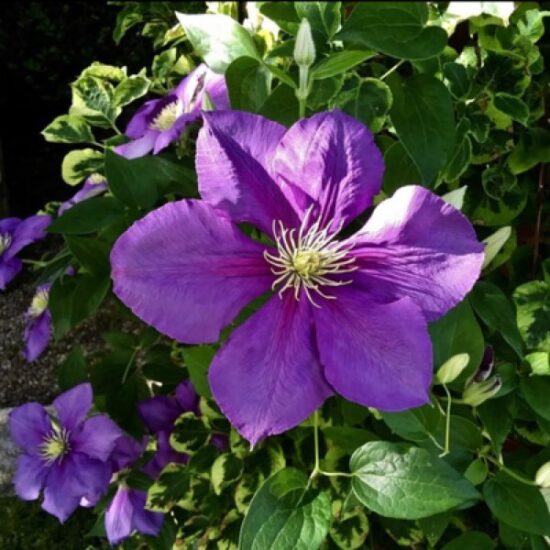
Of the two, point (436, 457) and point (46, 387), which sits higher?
point (436, 457)

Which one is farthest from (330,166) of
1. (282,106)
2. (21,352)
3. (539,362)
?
(21,352)

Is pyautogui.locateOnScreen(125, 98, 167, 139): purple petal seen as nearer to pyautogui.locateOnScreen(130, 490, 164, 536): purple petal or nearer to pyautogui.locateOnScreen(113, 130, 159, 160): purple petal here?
pyautogui.locateOnScreen(113, 130, 159, 160): purple petal

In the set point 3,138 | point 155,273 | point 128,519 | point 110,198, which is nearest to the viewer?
point 155,273

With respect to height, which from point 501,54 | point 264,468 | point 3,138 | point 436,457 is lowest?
point 3,138

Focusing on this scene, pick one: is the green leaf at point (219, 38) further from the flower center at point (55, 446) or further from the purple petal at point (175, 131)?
the flower center at point (55, 446)

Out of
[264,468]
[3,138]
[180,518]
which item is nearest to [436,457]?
[264,468]

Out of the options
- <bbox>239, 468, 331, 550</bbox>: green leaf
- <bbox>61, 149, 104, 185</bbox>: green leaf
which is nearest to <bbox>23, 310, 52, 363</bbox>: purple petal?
<bbox>61, 149, 104, 185</bbox>: green leaf

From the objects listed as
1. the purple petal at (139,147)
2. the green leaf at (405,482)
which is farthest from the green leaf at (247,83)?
the green leaf at (405,482)

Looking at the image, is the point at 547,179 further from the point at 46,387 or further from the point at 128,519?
the point at 46,387
